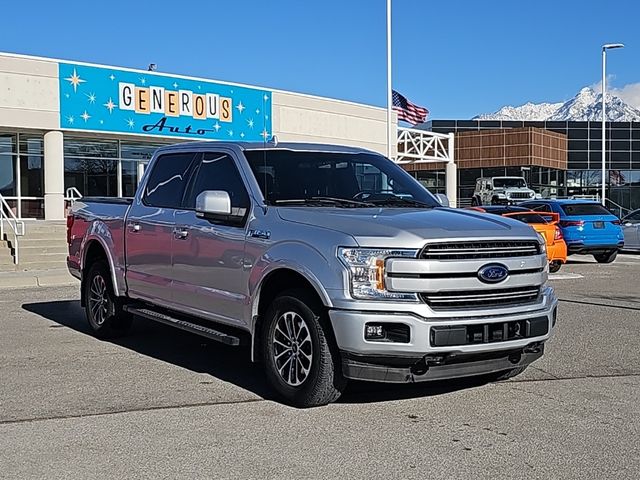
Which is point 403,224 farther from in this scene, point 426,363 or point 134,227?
point 134,227

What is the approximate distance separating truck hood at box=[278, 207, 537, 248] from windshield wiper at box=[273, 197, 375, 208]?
235 millimetres

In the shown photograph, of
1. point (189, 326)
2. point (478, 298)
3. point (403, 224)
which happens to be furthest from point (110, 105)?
point (478, 298)

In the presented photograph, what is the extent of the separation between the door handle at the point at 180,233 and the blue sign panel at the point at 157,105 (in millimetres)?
18877

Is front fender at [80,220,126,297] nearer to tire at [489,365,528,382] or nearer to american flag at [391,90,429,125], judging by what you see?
tire at [489,365,528,382]

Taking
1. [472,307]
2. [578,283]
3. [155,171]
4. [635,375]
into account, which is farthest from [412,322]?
[578,283]

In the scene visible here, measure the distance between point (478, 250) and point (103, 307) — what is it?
16.0ft

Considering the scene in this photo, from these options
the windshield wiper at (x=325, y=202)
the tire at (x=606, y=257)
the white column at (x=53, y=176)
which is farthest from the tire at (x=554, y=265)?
the white column at (x=53, y=176)

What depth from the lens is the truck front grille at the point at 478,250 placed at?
18.8 ft

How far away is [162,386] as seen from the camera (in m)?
6.86

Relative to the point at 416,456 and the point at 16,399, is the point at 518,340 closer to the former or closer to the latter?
the point at 416,456

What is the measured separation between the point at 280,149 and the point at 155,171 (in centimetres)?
177

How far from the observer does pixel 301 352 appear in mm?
6121

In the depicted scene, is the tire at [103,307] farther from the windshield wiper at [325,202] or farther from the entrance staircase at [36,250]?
the entrance staircase at [36,250]

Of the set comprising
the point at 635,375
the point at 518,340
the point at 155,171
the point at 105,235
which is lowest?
the point at 635,375
